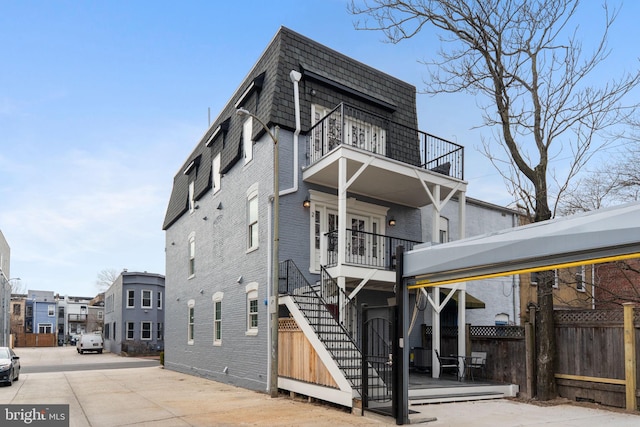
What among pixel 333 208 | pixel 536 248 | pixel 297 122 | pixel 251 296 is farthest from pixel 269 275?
pixel 536 248

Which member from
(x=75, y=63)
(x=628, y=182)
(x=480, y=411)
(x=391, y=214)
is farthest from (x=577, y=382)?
(x=75, y=63)

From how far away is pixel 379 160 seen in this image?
14.3 metres

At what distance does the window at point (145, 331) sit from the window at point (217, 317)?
26225mm

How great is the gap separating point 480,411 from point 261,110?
981 cm

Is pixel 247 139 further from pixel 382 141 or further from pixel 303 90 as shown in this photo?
pixel 382 141

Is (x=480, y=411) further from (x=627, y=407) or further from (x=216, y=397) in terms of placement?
(x=216, y=397)

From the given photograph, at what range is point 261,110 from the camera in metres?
15.5

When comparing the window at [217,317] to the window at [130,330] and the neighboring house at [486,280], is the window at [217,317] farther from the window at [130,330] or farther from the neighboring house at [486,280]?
the window at [130,330]

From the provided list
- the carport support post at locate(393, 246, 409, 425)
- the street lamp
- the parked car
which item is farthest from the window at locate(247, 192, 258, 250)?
the parked car

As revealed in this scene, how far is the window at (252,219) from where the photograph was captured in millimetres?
15844

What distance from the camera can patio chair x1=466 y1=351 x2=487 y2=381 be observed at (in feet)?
45.5

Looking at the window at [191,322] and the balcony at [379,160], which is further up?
the balcony at [379,160]

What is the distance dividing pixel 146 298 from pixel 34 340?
35.2 metres

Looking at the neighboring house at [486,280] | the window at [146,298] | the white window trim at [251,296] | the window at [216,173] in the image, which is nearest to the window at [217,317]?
the white window trim at [251,296]
